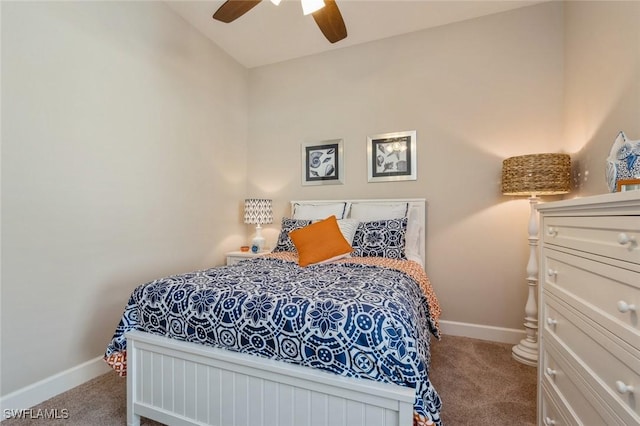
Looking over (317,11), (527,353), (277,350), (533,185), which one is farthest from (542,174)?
(277,350)

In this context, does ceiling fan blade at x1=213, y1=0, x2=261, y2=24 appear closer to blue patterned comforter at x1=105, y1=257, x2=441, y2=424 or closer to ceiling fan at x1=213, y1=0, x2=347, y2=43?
ceiling fan at x1=213, y1=0, x2=347, y2=43

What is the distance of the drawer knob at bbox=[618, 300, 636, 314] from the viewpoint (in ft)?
2.56

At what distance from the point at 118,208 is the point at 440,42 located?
10.0 feet

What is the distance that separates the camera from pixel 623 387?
79cm

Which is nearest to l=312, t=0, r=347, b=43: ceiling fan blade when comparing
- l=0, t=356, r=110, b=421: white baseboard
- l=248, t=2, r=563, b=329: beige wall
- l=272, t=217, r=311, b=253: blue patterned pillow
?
l=248, t=2, r=563, b=329: beige wall

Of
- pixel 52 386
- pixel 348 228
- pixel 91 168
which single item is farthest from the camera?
pixel 348 228

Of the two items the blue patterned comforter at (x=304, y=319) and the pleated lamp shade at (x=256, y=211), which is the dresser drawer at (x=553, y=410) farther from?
the pleated lamp shade at (x=256, y=211)

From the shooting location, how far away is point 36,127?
5.58 ft

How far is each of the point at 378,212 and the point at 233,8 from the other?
187cm

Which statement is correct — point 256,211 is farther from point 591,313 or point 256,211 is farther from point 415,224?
point 591,313

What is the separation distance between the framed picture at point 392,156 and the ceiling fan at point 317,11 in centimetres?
109

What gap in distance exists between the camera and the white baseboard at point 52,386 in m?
1.59

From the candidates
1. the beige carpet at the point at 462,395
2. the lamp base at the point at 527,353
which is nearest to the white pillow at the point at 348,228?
the beige carpet at the point at 462,395

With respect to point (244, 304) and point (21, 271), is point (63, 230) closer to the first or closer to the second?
point (21, 271)
